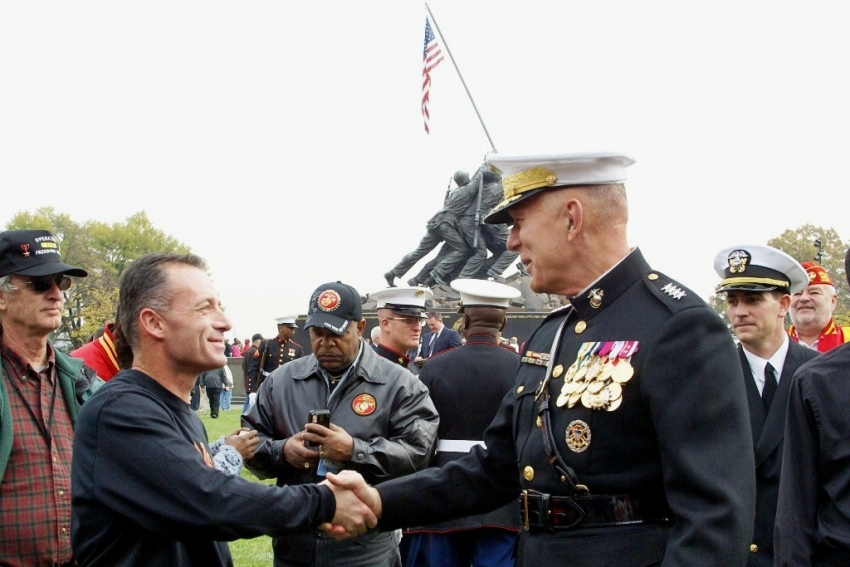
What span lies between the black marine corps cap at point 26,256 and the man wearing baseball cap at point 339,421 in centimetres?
141

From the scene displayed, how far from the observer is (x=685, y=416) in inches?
105

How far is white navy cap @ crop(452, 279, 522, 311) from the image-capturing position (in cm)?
649

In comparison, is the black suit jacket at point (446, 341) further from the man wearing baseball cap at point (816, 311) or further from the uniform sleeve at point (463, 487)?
the uniform sleeve at point (463, 487)

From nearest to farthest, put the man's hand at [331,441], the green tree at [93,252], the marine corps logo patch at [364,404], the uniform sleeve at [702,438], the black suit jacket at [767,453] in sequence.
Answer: the uniform sleeve at [702,438] < the black suit jacket at [767,453] < the man's hand at [331,441] < the marine corps logo patch at [364,404] < the green tree at [93,252]

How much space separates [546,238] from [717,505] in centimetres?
103

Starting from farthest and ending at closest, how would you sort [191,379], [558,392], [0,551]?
[0,551] < [191,379] < [558,392]

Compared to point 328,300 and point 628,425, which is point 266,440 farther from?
point 628,425

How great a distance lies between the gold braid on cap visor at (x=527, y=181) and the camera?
313cm

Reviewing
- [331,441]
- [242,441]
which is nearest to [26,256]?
[242,441]

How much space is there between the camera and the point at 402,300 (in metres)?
7.19

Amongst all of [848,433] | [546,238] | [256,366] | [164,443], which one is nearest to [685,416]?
[546,238]

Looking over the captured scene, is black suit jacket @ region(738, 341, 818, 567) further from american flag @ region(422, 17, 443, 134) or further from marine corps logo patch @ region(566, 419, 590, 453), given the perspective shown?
american flag @ region(422, 17, 443, 134)

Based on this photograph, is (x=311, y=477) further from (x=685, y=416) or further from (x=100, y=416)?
(x=685, y=416)

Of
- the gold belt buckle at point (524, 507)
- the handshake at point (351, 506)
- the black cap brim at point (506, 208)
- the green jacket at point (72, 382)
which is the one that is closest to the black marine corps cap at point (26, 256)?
the green jacket at point (72, 382)
